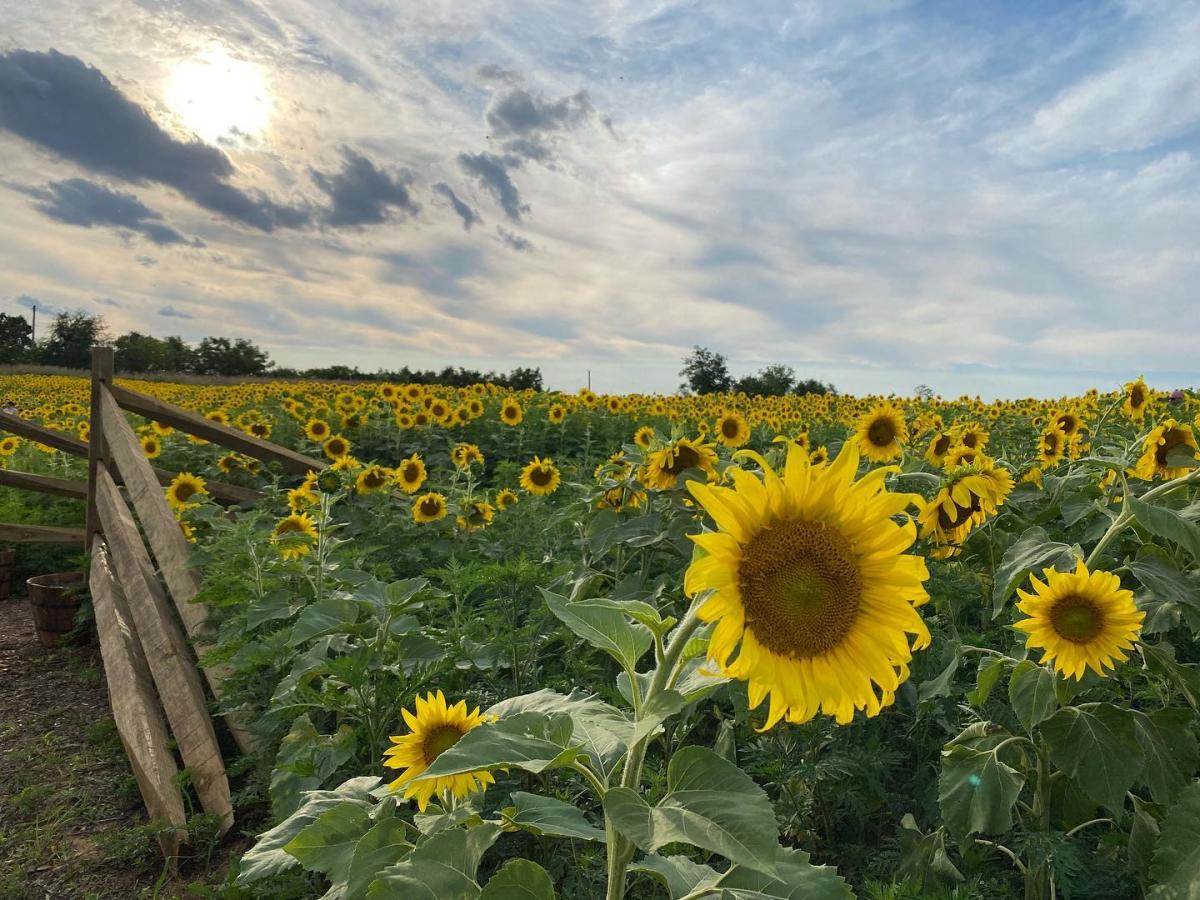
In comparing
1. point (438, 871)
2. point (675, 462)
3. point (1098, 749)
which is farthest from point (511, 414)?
point (438, 871)

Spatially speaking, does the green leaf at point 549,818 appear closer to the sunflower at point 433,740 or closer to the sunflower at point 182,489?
the sunflower at point 433,740

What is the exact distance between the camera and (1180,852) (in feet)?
5.97

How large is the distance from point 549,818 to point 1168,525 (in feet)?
6.02

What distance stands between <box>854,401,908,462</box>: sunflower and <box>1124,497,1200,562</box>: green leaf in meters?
2.71

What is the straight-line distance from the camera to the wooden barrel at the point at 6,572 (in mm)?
7426

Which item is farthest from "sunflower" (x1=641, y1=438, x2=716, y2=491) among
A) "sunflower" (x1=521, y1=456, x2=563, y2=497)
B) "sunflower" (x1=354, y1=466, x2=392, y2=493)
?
"sunflower" (x1=354, y1=466, x2=392, y2=493)

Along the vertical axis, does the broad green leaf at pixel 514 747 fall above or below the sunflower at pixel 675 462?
below

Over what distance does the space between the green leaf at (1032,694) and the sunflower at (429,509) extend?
13.0ft

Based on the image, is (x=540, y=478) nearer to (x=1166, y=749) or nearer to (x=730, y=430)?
(x=730, y=430)

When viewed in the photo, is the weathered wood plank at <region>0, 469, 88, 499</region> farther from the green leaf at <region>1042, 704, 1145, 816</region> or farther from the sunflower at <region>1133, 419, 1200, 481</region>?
the sunflower at <region>1133, 419, 1200, 481</region>

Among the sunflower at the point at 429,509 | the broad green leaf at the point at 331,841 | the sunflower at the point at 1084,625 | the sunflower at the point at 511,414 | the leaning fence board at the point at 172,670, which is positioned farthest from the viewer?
the sunflower at the point at 511,414

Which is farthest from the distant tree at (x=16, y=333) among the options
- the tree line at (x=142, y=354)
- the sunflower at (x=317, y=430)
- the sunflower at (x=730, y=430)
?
the sunflower at (x=730, y=430)

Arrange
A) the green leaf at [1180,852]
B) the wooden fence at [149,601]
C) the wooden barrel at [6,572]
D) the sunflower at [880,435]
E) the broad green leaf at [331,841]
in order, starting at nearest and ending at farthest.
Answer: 1. the broad green leaf at [331,841]
2. the green leaf at [1180,852]
3. the wooden fence at [149,601]
4. the sunflower at [880,435]
5. the wooden barrel at [6,572]

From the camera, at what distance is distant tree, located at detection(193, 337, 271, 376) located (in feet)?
147
